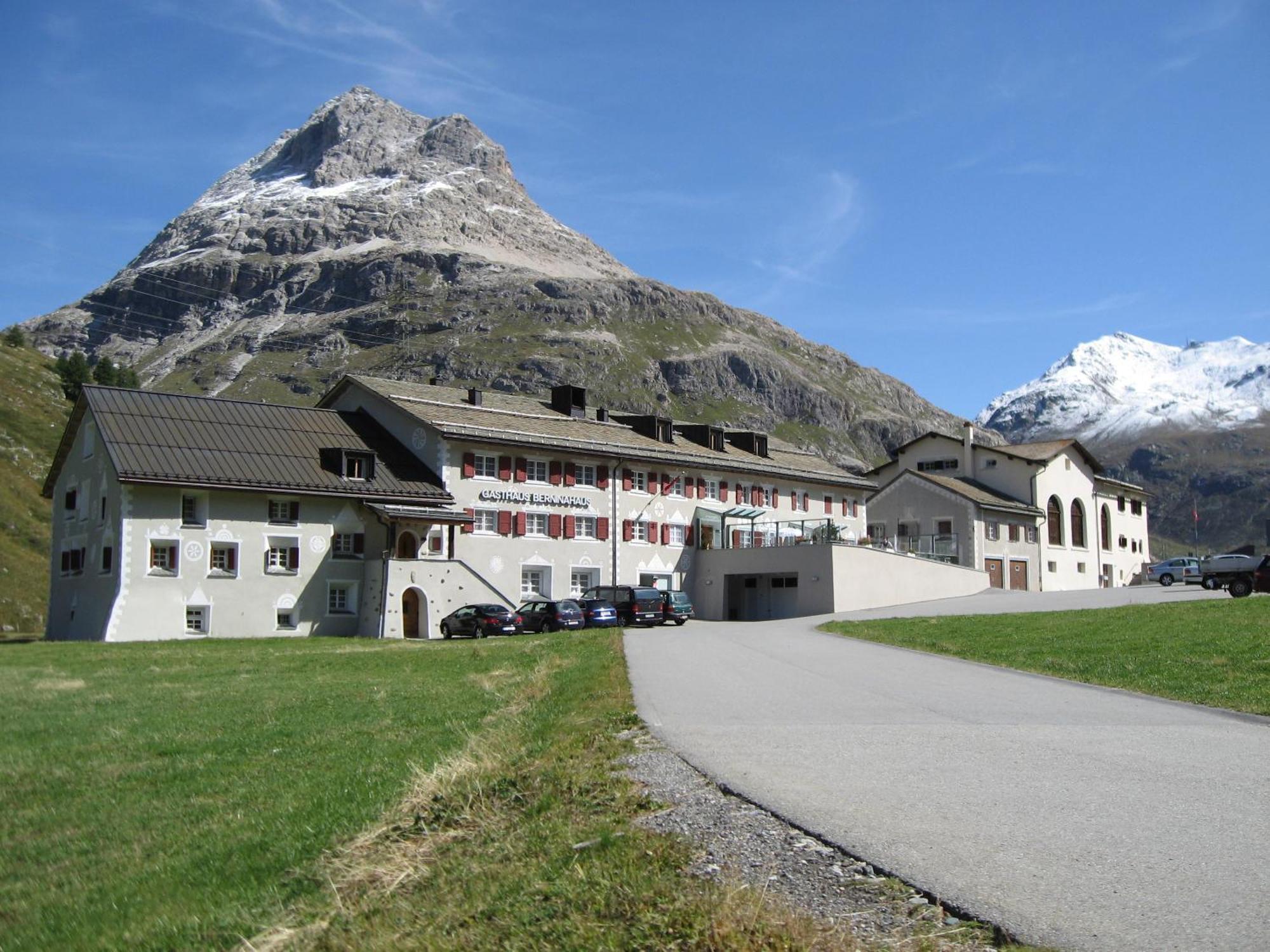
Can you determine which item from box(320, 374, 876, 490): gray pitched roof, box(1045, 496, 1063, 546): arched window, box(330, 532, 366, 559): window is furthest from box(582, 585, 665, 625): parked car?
box(1045, 496, 1063, 546): arched window

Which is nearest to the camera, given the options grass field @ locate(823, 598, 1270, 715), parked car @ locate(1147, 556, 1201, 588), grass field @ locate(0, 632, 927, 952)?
grass field @ locate(0, 632, 927, 952)

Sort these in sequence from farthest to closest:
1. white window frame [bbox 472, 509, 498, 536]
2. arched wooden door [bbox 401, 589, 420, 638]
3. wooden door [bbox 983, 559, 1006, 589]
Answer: wooden door [bbox 983, 559, 1006, 589] → white window frame [bbox 472, 509, 498, 536] → arched wooden door [bbox 401, 589, 420, 638]

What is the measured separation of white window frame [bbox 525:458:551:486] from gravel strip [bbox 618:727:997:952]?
41.9 m

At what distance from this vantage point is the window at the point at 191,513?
42562 millimetres

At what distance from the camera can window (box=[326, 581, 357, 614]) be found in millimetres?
45531

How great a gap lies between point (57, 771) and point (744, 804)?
915 centimetres

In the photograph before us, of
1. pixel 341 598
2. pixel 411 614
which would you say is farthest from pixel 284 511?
pixel 411 614

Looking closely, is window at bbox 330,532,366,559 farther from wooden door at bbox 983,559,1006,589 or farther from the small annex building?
wooden door at bbox 983,559,1006,589

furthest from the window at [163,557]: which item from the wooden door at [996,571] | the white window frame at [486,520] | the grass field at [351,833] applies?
the wooden door at [996,571]

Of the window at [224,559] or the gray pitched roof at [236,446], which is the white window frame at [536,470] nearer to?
the gray pitched roof at [236,446]

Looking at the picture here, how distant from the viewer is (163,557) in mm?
42062

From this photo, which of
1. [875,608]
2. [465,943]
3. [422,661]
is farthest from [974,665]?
[875,608]

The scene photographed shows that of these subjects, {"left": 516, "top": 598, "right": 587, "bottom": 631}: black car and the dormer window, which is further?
the dormer window

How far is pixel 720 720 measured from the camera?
14.1m
